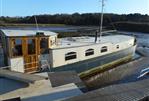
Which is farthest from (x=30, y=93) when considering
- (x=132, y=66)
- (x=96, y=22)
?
(x=96, y=22)

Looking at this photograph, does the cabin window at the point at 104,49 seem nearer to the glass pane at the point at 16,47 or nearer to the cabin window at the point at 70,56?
the cabin window at the point at 70,56

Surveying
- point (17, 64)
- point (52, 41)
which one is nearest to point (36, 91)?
point (17, 64)

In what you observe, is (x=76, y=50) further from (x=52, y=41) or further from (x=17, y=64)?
(x=17, y=64)

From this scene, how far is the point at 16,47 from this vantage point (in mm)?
13672

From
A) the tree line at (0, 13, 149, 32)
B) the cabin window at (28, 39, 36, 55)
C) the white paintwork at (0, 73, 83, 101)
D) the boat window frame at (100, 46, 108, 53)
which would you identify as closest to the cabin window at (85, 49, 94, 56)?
the boat window frame at (100, 46, 108, 53)

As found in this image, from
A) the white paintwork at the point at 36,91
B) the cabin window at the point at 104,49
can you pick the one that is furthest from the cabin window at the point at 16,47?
the cabin window at the point at 104,49

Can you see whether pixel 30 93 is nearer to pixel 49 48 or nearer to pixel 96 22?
pixel 49 48

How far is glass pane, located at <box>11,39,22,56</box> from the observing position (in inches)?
531

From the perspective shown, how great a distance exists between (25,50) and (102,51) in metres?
7.39

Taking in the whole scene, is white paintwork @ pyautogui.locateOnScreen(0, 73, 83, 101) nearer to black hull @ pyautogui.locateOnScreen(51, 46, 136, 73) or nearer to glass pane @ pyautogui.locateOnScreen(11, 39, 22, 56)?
glass pane @ pyautogui.locateOnScreen(11, 39, 22, 56)

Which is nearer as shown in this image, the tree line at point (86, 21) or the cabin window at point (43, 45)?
the cabin window at point (43, 45)

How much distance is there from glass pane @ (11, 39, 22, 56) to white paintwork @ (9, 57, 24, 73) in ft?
0.99

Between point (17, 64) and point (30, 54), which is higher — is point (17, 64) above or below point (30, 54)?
below

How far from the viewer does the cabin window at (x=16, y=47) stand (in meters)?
13.5
